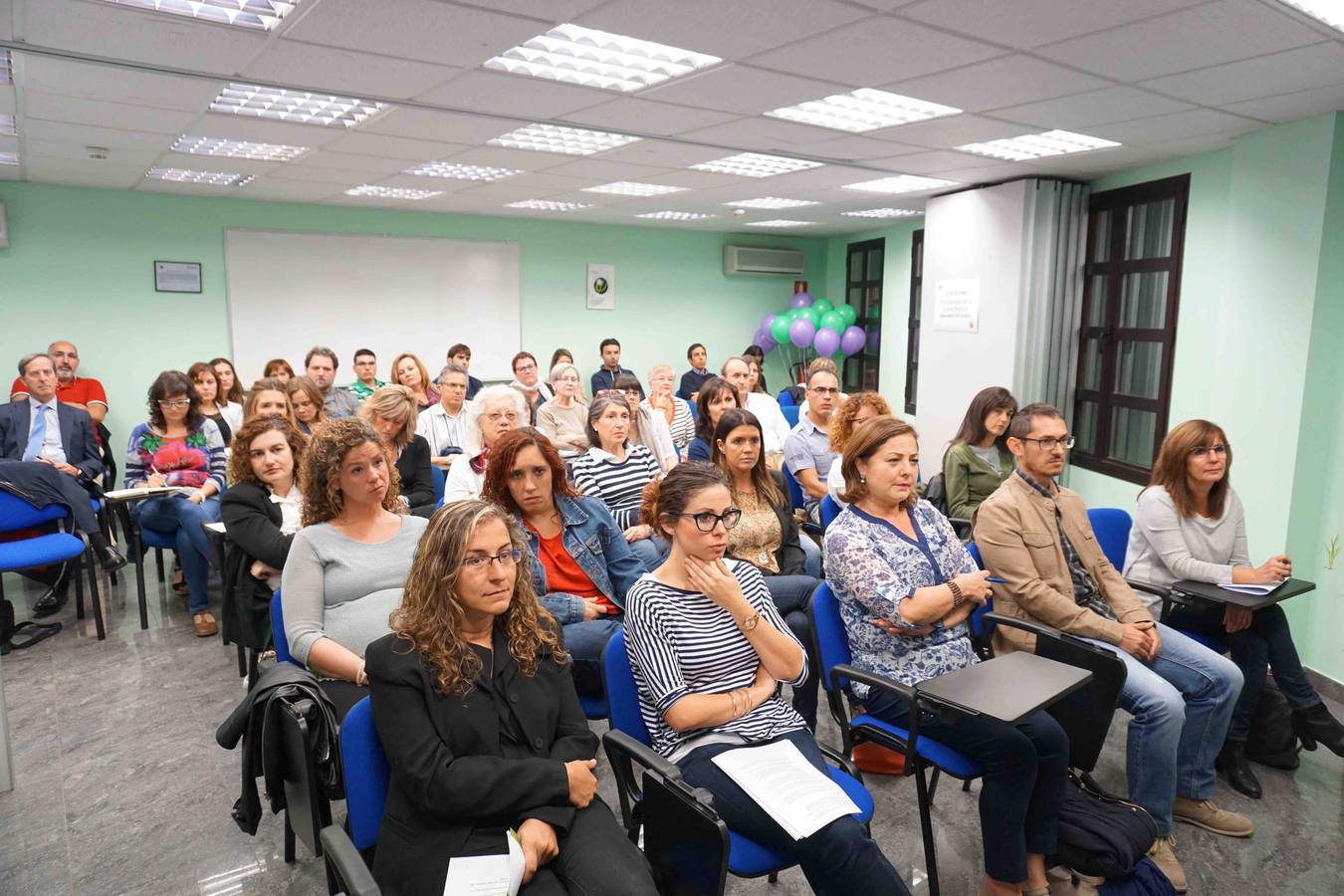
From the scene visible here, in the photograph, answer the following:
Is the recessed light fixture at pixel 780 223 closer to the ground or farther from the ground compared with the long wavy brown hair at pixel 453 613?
farther from the ground

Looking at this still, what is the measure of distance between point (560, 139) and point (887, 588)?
3.70m

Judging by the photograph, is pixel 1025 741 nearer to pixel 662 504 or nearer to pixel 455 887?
pixel 662 504

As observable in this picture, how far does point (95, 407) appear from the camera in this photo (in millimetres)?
6703

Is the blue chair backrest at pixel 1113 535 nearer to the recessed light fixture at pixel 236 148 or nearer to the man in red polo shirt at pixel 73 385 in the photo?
the recessed light fixture at pixel 236 148

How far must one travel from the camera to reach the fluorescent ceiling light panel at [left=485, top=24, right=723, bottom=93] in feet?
10.5

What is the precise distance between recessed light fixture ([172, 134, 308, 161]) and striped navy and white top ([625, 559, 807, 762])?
4532 millimetres

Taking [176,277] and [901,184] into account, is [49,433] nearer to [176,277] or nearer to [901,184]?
[176,277]

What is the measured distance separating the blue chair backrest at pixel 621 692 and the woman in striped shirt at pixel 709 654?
0.07 ft

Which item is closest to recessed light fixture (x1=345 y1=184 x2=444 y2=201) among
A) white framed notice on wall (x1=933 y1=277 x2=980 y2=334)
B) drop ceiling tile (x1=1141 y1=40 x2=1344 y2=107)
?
white framed notice on wall (x1=933 y1=277 x2=980 y2=334)


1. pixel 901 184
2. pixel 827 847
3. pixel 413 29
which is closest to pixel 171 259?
pixel 413 29

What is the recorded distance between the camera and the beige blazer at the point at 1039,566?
2756mm

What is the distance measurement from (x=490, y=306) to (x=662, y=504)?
290 inches

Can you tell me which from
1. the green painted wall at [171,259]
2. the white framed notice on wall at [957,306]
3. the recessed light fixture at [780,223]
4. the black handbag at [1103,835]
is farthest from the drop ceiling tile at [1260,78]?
the green painted wall at [171,259]

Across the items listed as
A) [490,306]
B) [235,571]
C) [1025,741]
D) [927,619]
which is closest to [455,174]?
[490,306]
